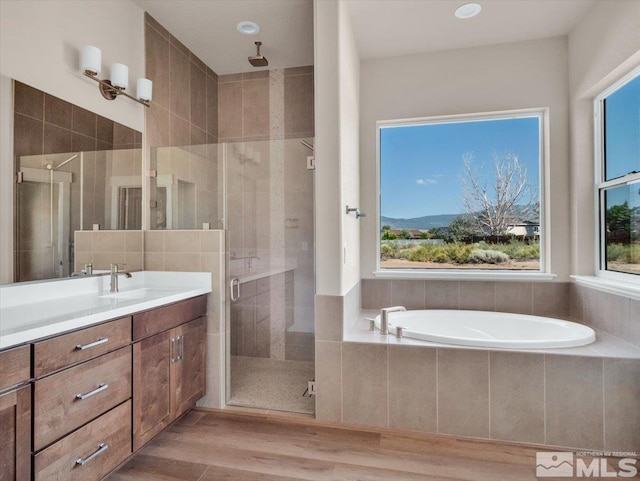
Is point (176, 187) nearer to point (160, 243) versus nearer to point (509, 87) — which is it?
point (160, 243)

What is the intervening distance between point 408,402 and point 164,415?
1412 mm

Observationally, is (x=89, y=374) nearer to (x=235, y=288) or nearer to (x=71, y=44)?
(x=235, y=288)

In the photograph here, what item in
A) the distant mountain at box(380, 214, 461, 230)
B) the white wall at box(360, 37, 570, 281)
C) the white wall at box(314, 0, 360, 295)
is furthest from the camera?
the distant mountain at box(380, 214, 461, 230)

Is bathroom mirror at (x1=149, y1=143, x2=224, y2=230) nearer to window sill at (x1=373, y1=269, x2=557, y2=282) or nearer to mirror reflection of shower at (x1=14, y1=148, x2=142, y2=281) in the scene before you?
mirror reflection of shower at (x1=14, y1=148, x2=142, y2=281)

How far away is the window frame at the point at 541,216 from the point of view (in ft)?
9.78

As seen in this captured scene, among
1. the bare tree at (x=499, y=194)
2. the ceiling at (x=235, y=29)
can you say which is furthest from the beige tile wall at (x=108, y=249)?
the bare tree at (x=499, y=194)

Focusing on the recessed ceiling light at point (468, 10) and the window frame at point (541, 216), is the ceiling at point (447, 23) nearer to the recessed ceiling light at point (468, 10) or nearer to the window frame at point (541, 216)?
the recessed ceiling light at point (468, 10)

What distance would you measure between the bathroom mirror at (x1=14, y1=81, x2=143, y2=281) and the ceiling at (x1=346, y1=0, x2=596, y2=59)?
189 cm

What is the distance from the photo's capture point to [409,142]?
10.8ft

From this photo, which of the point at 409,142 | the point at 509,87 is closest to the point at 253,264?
the point at 409,142

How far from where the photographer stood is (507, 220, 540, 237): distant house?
10.0 ft

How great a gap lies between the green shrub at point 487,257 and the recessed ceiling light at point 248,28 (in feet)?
8.31

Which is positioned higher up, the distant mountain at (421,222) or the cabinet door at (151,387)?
the distant mountain at (421,222)

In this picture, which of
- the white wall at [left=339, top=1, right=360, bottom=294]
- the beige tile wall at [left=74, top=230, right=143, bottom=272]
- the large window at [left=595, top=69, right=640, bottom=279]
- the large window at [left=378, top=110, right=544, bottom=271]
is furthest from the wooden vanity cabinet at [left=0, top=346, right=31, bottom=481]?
the large window at [left=595, top=69, right=640, bottom=279]
